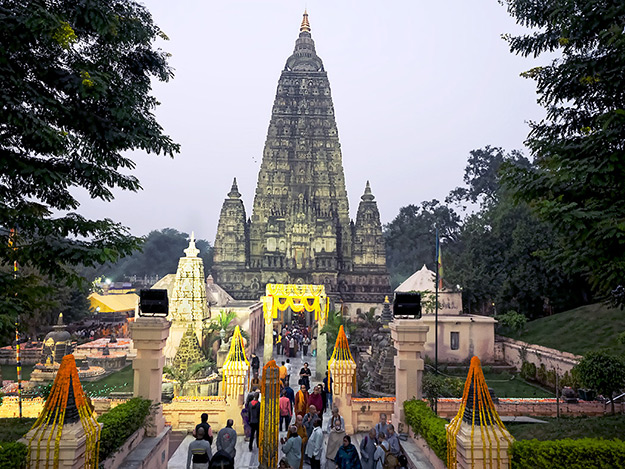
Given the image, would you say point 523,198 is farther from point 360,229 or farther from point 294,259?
point 360,229

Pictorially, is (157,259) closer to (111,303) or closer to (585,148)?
(111,303)

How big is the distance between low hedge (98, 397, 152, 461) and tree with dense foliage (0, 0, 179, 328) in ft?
7.51

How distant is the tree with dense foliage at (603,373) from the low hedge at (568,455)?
6.98 m

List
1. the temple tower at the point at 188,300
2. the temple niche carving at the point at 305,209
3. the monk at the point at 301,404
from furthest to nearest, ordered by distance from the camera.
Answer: the temple niche carving at the point at 305,209 < the temple tower at the point at 188,300 < the monk at the point at 301,404

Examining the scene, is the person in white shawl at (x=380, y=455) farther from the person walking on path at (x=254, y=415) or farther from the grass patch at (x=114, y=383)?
the grass patch at (x=114, y=383)

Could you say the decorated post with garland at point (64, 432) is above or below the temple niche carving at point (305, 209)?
below

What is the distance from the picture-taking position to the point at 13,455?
562cm

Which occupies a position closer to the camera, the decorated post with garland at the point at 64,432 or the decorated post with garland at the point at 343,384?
the decorated post with garland at the point at 64,432

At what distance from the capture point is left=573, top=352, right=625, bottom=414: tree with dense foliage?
12555 mm

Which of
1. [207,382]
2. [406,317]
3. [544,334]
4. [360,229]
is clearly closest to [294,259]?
[360,229]

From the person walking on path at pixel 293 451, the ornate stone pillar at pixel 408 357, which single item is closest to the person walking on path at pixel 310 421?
the person walking on path at pixel 293 451

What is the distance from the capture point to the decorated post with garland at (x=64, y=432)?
18.7ft

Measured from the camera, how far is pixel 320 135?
1928 inches

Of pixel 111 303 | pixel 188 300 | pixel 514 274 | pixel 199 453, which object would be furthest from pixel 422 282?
pixel 111 303
